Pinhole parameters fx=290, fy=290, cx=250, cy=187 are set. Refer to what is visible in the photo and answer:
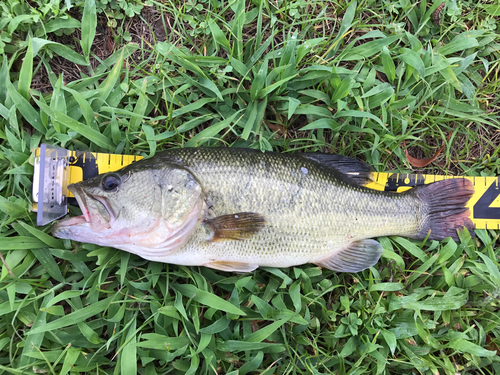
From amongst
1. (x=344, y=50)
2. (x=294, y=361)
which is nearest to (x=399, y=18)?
(x=344, y=50)

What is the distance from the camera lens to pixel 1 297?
2424 mm

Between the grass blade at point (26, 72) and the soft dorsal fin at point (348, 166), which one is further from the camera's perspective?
the soft dorsal fin at point (348, 166)

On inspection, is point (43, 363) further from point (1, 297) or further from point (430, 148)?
point (430, 148)

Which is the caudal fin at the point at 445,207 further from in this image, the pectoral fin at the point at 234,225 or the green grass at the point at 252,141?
the pectoral fin at the point at 234,225

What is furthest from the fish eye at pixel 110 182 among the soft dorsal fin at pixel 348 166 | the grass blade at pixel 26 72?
the soft dorsal fin at pixel 348 166

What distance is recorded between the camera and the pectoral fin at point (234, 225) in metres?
2.33

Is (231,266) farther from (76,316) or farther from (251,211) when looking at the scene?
(76,316)

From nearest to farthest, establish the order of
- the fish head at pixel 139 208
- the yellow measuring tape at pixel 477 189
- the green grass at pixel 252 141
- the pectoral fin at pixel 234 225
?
the fish head at pixel 139 208, the pectoral fin at pixel 234 225, the green grass at pixel 252 141, the yellow measuring tape at pixel 477 189

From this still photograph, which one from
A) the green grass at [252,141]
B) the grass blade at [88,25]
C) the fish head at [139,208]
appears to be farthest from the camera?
→ the grass blade at [88,25]

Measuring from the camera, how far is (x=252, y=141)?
2867mm

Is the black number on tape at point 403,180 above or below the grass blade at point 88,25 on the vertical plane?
below

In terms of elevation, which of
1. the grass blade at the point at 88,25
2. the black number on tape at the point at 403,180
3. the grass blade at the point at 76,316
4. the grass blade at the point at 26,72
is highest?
the grass blade at the point at 88,25

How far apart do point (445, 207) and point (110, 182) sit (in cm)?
310

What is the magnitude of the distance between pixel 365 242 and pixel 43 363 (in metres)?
2.92
